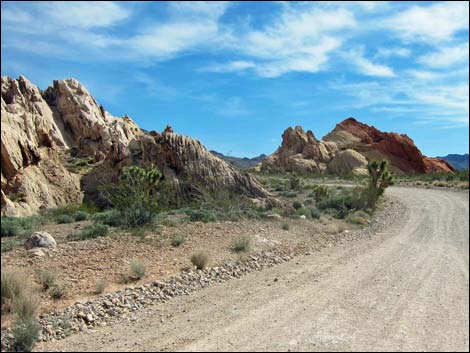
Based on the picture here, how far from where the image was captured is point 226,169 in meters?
22.6

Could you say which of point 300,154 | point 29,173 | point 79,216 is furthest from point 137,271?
point 300,154

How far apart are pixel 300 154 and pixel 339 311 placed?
74.1m

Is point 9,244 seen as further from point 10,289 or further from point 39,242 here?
→ point 10,289

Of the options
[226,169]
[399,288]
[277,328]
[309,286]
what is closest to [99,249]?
[309,286]

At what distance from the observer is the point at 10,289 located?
22.7ft

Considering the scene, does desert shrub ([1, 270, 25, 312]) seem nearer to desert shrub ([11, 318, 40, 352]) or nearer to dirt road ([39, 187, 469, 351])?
desert shrub ([11, 318, 40, 352])

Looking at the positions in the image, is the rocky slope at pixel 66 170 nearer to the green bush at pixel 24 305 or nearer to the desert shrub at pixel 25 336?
the green bush at pixel 24 305

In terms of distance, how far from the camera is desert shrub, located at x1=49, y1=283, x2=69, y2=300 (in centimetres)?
767

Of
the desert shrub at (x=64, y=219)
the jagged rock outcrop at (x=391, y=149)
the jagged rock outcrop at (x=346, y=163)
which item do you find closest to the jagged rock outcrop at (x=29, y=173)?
the desert shrub at (x=64, y=219)

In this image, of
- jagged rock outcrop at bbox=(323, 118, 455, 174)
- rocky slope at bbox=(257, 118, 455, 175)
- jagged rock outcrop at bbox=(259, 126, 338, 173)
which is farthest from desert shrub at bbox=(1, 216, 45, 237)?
jagged rock outcrop at bbox=(323, 118, 455, 174)

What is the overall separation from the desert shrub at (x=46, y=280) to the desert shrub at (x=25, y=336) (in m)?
1.88

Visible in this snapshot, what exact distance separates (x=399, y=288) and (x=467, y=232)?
147 inches

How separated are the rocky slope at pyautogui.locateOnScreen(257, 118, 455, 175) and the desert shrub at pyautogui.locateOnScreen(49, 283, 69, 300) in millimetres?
65823

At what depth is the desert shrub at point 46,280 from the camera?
7916mm
